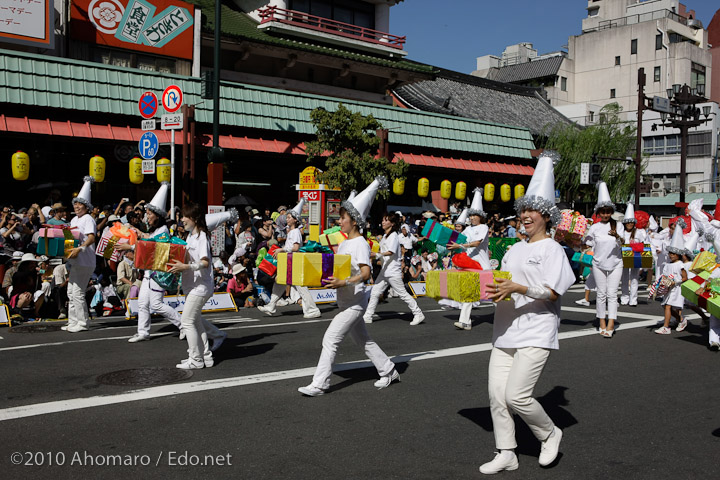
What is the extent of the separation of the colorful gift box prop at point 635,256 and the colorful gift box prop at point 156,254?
27.8 ft

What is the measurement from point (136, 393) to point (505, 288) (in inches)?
155

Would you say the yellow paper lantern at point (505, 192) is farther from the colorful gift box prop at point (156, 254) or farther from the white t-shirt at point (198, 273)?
the colorful gift box prop at point (156, 254)

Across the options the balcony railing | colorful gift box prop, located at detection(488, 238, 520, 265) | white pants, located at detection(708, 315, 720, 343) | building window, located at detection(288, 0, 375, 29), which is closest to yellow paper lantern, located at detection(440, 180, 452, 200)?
the balcony railing

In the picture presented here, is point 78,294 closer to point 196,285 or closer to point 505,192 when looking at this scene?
point 196,285

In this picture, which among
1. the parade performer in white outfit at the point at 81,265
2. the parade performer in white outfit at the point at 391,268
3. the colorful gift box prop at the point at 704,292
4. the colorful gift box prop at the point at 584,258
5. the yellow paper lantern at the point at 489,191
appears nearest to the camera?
the colorful gift box prop at the point at 704,292

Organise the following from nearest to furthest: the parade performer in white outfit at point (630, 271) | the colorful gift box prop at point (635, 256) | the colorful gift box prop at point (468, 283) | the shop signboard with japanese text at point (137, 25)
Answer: the colorful gift box prop at point (468, 283) → the colorful gift box prop at point (635, 256) → the parade performer in white outfit at point (630, 271) → the shop signboard with japanese text at point (137, 25)

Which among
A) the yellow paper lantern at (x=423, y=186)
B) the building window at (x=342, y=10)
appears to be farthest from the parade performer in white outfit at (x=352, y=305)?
the building window at (x=342, y=10)

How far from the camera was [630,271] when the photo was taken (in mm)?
14445

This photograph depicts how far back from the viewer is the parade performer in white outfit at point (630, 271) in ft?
46.1

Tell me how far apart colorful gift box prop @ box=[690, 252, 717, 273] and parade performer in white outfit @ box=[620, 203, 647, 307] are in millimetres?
5331

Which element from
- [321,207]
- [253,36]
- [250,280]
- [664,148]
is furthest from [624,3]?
[250,280]

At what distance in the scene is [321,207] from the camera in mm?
18562

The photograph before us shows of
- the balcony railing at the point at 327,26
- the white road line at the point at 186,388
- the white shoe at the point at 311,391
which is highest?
the balcony railing at the point at 327,26

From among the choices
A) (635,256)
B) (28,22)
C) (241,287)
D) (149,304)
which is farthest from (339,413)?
(28,22)
